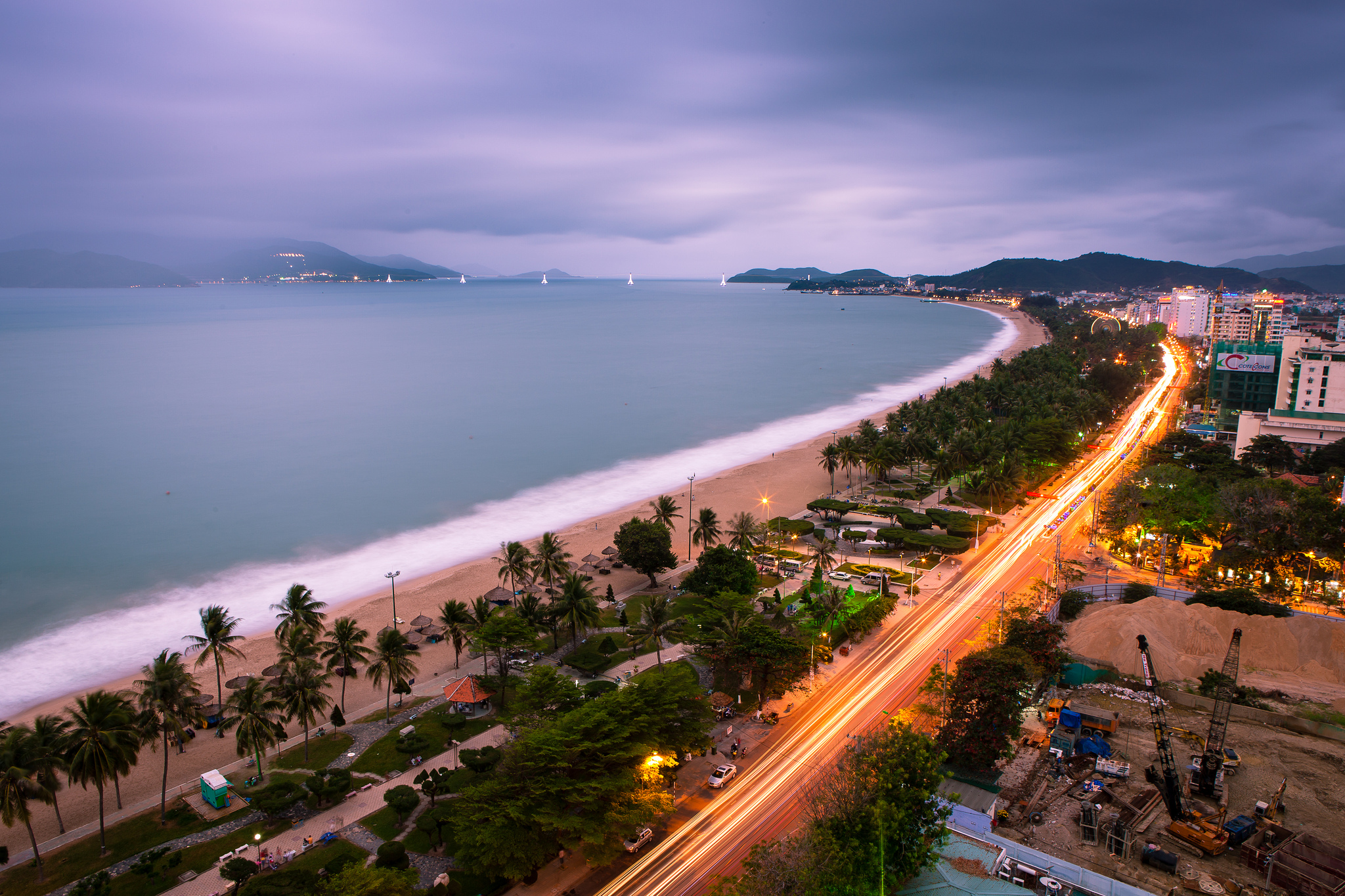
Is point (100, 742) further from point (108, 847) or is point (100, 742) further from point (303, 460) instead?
point (303, 460)

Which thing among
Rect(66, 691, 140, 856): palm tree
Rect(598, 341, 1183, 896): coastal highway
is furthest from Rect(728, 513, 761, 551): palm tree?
Rect(66, 691, 140, 856): palm tree

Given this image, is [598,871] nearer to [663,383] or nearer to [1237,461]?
[1237,461]

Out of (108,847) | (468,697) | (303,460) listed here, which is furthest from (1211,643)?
(303,460)

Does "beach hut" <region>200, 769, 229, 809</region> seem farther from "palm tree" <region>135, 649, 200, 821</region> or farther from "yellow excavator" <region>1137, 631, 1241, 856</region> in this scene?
"yellow excavator" <region>1137, 631, 1241, 856</region>

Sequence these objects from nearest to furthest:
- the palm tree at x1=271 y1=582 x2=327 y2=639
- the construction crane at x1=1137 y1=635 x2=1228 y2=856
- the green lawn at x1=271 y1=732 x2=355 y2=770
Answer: the construction crane at x1=1137 y1=635 x2=1228 y2=856 → the green lawn at x1=271 y1=732 x2=355 y2=770 → the palm tree at x1=271 y1=582 x2=327 y2=639

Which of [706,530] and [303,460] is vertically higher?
Result: [706,530]

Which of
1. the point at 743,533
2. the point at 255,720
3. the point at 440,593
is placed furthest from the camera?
the point at 440,593
